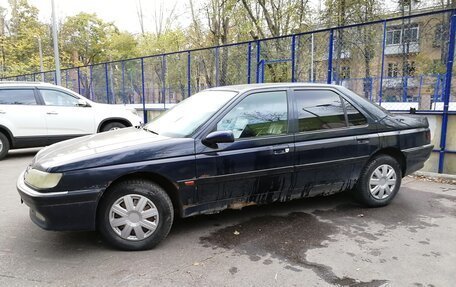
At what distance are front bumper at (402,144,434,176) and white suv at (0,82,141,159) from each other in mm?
7209

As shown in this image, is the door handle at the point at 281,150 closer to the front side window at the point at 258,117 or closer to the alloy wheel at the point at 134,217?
the front side window at the point at 258,117

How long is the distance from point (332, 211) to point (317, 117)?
1.28 metres

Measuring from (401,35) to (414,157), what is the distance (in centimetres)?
519

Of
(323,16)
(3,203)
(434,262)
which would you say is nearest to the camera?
(434,262)

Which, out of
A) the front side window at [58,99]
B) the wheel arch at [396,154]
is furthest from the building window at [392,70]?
the front side window at [58,99]

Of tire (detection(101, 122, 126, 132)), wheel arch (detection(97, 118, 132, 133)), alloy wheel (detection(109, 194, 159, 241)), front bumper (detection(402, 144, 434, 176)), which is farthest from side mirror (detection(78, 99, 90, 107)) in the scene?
front bumper (detection(402, 144, 434, 176))

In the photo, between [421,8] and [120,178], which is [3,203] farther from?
[421,8]

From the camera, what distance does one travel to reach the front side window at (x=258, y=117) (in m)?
3.83

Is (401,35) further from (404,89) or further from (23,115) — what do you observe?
(23,115)

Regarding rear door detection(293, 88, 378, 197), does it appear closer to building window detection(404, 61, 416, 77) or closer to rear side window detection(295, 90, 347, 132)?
rear side window detection(295, 90, 347, 132)

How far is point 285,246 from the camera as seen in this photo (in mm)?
3572

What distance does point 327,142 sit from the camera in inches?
165

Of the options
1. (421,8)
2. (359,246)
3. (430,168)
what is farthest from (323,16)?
(359,246)

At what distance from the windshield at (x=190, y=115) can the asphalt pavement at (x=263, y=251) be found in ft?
3.70
